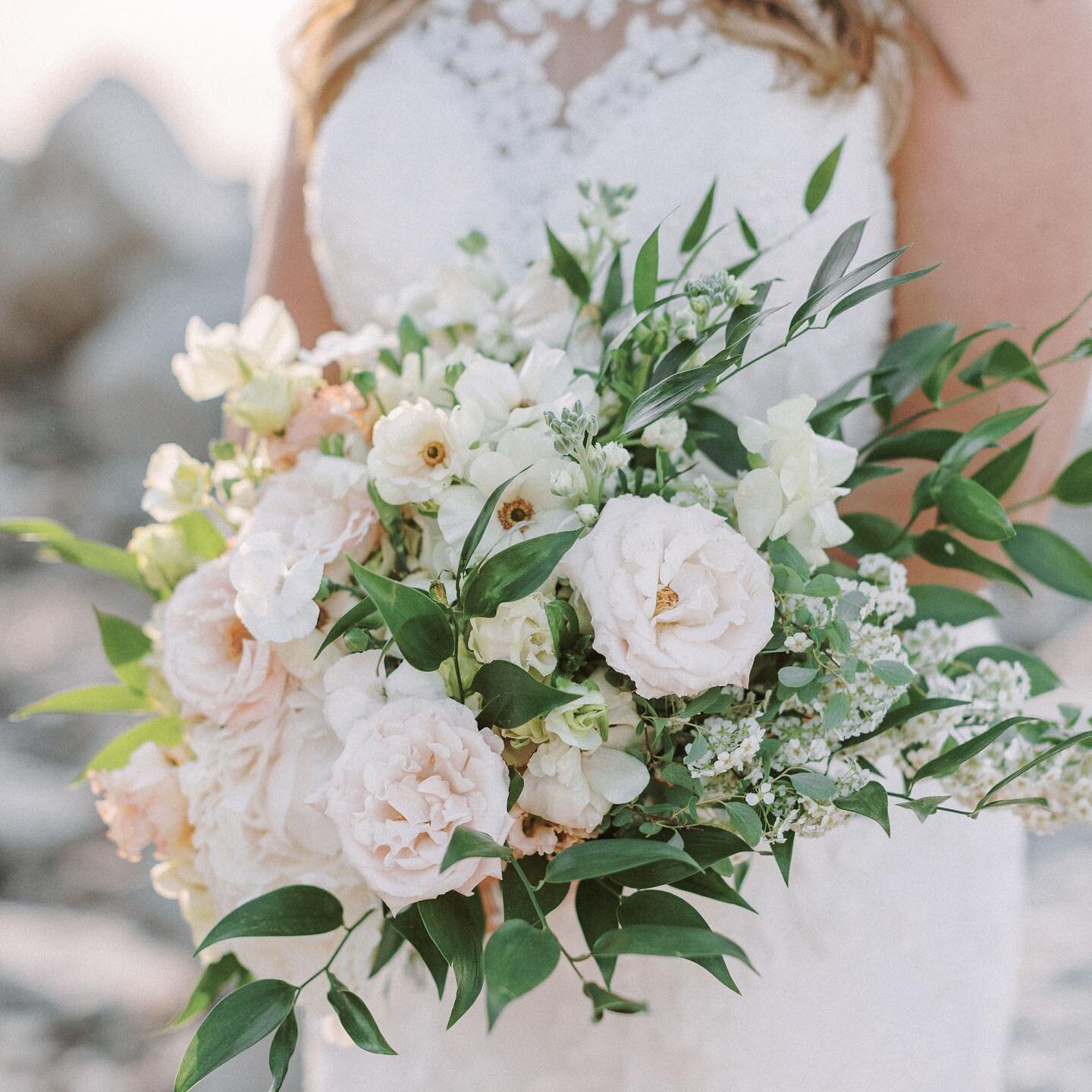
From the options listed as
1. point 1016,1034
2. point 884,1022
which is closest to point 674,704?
point 884,1022

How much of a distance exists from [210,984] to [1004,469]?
2.16 feet

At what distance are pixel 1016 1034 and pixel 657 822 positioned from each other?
2.39m

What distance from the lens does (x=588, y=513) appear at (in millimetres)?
531

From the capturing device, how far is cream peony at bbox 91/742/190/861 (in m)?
0.69

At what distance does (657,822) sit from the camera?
556mm

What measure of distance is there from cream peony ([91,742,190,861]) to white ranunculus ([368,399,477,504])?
0.28m

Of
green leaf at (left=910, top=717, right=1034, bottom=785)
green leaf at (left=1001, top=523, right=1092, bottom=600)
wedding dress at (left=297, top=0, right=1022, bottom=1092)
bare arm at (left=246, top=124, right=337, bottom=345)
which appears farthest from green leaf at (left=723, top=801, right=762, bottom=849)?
bare arm at (left=246, top=124, right=337, bottom=345)

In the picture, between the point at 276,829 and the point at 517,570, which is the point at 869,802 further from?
the point at 276,829

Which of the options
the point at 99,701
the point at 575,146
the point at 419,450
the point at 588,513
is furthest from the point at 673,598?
the point at 575,146

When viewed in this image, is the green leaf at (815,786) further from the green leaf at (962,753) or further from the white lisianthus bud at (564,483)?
the white lisianthus bud at (564,483)

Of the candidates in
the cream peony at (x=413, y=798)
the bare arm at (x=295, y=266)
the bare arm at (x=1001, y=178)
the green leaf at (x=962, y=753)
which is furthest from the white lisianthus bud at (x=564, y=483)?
the bare arm at (x=295, y=266)

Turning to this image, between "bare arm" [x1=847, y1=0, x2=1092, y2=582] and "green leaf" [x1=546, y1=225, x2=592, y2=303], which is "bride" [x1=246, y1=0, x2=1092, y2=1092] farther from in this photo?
"green leaf" [x1=546, y1=225, x2=592, y2=303]

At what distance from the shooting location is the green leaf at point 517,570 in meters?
0.50

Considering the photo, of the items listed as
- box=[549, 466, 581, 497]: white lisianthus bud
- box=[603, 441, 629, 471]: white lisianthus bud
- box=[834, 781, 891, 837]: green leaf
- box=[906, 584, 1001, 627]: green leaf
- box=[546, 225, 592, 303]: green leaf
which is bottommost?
box=[906, 584, 1001, 627]: green leaf
